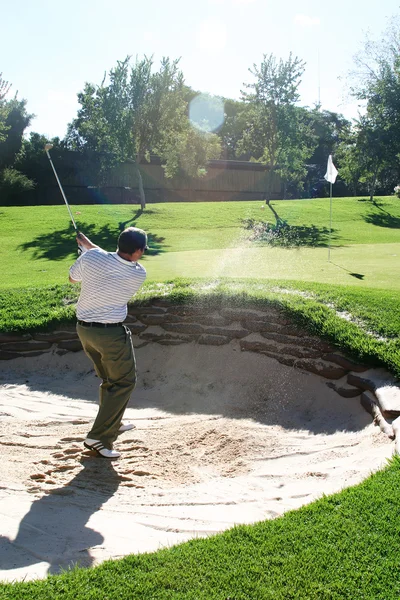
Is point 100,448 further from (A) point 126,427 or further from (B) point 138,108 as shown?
(B) point 138,108

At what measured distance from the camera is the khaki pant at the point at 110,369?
538 centimetres

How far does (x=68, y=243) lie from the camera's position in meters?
22.5

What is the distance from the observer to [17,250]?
20719 millimetres

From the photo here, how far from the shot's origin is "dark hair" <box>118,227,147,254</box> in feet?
17.2

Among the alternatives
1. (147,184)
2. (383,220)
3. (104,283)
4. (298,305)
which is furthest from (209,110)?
(104,283)

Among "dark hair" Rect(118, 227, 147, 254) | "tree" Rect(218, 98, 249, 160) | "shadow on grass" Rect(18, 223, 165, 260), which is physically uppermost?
"tree" Rect(218, 98, 249, 160)

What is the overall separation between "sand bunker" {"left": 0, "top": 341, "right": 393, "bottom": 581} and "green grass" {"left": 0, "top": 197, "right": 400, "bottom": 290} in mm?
3193

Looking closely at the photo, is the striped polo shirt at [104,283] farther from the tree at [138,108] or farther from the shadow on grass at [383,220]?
the shadow on grass at [383,220]

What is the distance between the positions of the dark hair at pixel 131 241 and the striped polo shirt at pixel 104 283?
0.11 m

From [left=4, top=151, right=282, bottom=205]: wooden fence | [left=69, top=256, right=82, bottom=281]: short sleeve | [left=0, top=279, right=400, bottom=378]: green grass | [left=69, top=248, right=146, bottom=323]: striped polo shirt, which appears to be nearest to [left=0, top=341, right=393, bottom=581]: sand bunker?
[left=0, top=279, right=400, bottom=378]: green grass

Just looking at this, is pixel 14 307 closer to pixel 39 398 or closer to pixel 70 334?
pixel 70 334

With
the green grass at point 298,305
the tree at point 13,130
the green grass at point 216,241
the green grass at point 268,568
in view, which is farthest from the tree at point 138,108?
the green grass at point 268,568

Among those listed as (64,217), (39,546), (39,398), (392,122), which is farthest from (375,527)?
(392,122)

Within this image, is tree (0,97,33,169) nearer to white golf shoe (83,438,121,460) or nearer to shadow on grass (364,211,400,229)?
shadow on grass (364,211,400,229)
